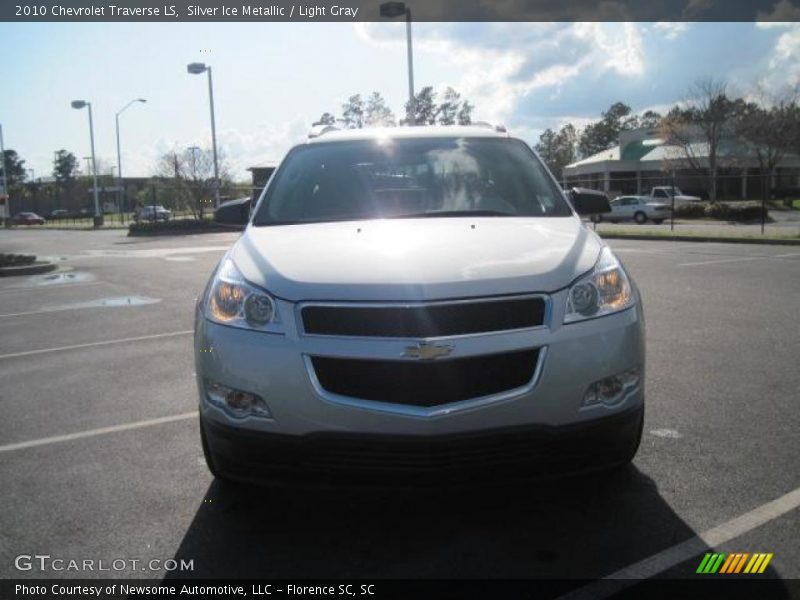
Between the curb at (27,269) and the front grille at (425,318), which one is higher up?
the front grille at (425,318)

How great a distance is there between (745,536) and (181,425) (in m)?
3.42

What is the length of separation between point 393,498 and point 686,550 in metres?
1.25

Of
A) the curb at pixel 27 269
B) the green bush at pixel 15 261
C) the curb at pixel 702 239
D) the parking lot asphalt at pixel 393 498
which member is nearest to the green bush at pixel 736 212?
the curb at pixel 702 239

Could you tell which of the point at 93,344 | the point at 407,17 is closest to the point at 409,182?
the point at 93,344

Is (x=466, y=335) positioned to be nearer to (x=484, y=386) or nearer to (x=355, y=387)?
(x=484, y=386)

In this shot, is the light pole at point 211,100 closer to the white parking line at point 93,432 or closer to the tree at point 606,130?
the white parking line at point 93,432

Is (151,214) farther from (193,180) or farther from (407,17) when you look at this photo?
(407,17)

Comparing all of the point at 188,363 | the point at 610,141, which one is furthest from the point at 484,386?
the point at 610,141

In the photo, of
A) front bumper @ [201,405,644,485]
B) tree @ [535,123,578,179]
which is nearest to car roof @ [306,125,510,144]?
front bumper @ [201,405,644,485]

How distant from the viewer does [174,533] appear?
3283mm

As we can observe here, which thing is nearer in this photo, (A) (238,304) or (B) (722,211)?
(A) (238,304)

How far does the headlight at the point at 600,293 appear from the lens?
3053mm

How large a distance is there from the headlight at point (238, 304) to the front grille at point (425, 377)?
1.07ft

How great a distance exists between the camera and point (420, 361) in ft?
9.21
